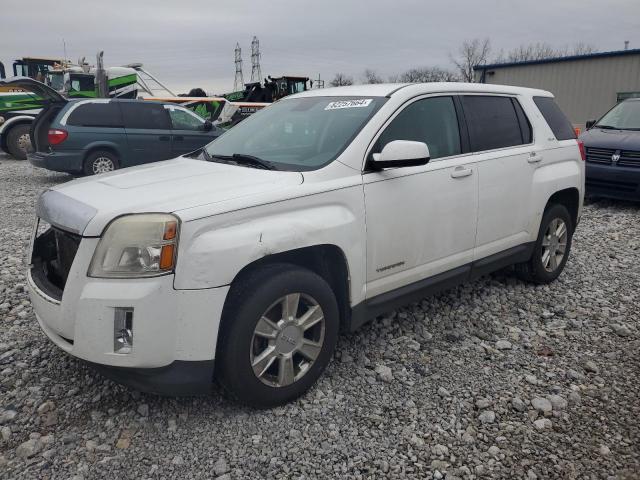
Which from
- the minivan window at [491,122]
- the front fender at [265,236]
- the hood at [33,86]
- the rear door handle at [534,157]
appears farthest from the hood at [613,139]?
the hood at [33,86]

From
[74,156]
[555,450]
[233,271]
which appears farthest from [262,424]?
[74,156]

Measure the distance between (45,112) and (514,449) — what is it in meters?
10.9

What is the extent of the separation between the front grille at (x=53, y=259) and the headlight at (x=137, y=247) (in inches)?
7.4

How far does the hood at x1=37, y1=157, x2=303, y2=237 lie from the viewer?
254cm

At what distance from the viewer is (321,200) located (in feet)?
9.63

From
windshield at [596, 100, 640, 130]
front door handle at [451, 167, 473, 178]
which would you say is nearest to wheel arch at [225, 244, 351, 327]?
front door handle at [451, 167, 473, 178]

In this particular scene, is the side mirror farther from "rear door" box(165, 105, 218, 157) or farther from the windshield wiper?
"rear door" box(165, 105, 218, 157)

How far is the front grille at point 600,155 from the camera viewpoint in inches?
327

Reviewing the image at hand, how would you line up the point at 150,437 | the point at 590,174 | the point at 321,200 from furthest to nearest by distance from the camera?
the point at 590,174 → the point at 321,200 → the point at 150,437

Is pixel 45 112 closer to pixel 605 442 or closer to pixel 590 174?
pixel 590 174

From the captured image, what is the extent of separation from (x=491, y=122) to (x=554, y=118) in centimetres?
100

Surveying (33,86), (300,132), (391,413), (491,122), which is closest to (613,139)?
(491,122)

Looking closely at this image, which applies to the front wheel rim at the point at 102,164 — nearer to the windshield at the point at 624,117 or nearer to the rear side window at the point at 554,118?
the rear side window at the point at 554,118

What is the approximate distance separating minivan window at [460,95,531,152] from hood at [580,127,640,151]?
4769 mm
